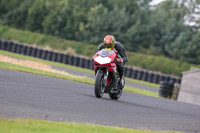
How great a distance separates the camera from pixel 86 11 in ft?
226

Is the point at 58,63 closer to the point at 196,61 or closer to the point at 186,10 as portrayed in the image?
the point at 196,61

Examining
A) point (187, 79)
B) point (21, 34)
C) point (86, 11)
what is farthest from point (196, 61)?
point (187, 79)

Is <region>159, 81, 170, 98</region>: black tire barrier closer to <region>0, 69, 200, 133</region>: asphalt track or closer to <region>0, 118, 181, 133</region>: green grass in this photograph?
<region>0, 69, 200, 133</region>: asphalt track

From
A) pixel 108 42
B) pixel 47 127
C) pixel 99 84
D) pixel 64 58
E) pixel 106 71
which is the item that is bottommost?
pixel 64 58

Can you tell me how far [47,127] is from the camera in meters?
6.84

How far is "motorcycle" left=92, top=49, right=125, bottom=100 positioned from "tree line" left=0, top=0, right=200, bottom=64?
50.1 metres

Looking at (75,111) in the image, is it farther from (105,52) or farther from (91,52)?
(91,52)

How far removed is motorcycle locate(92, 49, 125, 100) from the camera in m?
11.9

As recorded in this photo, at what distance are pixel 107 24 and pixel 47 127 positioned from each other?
57478 millimetres

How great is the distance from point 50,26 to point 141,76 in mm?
31152

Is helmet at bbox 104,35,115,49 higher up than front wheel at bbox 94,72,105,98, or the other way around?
helmet at bbox 104,35,115,49

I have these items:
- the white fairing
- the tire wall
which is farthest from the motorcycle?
the tire wall

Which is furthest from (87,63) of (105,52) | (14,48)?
(105,52)

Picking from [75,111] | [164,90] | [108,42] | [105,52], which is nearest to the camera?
[75,111]
